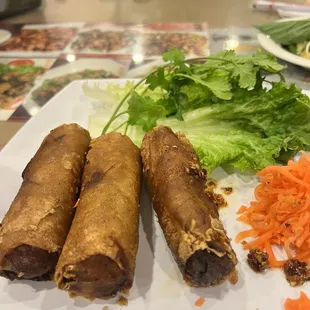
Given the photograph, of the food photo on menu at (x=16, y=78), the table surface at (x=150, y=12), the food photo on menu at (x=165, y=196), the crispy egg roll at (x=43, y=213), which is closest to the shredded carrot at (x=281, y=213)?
the food photo on menu at (x=165, y=196)

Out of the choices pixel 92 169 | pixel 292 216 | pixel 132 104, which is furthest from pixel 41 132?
pixel 292 216

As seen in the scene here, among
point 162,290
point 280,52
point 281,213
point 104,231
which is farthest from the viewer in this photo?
point 280,52

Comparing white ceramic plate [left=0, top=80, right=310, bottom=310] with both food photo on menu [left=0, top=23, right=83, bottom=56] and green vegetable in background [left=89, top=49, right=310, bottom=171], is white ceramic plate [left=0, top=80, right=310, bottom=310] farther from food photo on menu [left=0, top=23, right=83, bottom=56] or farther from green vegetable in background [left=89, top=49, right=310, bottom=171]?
food photo on menu [left=0, top=23, right=83, bottom=56]

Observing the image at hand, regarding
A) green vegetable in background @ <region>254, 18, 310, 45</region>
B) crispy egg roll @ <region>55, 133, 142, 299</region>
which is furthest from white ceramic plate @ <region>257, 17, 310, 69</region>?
crispy egg roll @ <region>55, 133, 142, 299</region>

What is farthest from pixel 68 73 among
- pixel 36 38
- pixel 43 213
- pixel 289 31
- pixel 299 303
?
pixel 299 303

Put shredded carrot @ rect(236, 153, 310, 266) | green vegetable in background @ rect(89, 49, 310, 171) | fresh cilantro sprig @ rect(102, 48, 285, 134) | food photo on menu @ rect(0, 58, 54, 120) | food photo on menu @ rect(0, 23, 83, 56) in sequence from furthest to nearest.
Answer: food photo on menu @ rect(0, 23, 83, 56) < food photo on menu @ rect(0, 58, 54, 120) < fresh cilantro sprig @ rect(102, 48, 285, 134) < green vegetable in background @ rect(89, 49, 310, 171) < shredded carrot @ rect(236, 153, 310, 266)

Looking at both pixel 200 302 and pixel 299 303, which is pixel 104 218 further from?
pixel 299 303
